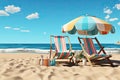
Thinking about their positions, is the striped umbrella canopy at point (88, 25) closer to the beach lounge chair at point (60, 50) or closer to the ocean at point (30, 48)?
the beach lounge chair at point (60, 50)

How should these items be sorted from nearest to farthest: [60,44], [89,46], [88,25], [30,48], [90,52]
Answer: [88,25] < [90,52] < [89,46] < [60,44] < [30,48]

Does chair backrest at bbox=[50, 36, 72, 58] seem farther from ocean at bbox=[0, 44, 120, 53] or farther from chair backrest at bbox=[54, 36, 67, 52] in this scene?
ocean at bbox=[0, 44, 120, 53]

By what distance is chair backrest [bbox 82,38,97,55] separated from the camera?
8367 mm

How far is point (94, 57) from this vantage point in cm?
774

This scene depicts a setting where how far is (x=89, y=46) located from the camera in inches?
335

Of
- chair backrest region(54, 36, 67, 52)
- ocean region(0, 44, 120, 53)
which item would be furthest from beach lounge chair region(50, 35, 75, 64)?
ocean region(0, 44, 120, 53)

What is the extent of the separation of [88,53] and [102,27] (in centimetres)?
118

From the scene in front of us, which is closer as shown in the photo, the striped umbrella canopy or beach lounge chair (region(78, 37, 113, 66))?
the striped umbrella canopy

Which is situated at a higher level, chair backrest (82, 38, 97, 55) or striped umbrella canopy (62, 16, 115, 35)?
striped umbrella canopy (62, 16, 115, 35)

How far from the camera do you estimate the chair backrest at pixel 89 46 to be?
27.5 ft

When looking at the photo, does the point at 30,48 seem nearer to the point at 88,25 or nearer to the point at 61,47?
the point at 61,47

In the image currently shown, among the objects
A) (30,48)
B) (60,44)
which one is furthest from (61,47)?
(30,48)

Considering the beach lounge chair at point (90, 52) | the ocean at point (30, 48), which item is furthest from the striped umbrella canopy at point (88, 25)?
the ocean at point (30, 48)

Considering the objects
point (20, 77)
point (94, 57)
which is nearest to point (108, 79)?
point (20, 77)
